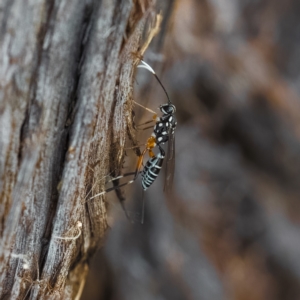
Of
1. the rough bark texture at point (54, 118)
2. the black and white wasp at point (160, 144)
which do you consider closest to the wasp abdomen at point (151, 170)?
the black and white wasp at point (160, 144)

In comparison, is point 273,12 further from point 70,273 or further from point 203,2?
point 70,273

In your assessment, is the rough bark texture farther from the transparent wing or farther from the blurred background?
the blurred background

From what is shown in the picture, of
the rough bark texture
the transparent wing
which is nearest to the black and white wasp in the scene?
the transparent wing

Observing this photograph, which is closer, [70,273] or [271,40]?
[70,273]

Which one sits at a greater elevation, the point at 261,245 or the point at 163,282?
the point at 261,245

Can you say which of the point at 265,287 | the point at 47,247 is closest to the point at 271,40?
the point at 265,287

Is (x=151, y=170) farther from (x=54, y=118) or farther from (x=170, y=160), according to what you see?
(x=54, y=118)

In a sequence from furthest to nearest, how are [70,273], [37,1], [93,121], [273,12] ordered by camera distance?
[273,12] < [70,273] < [93,121] < [37,1]
